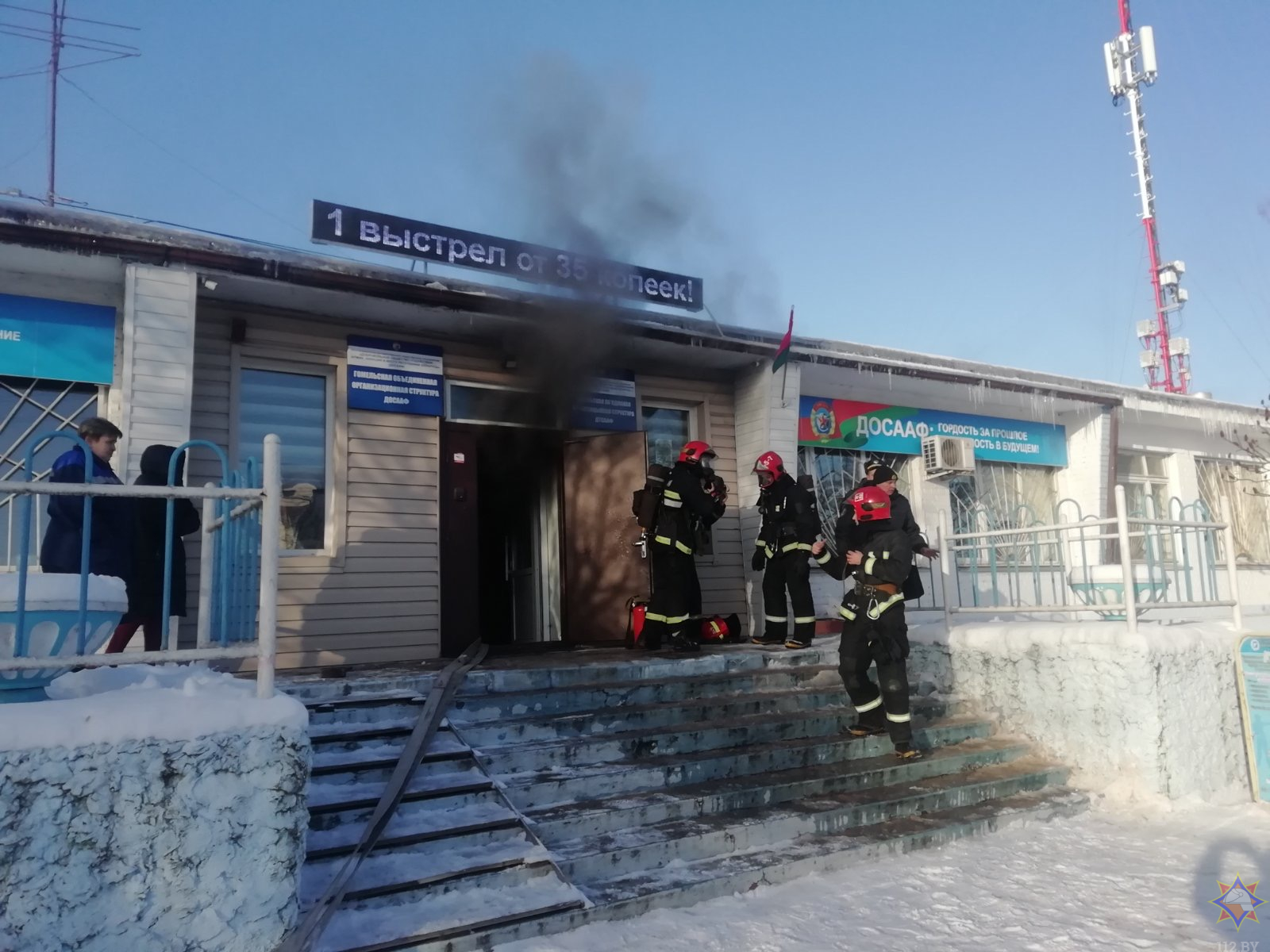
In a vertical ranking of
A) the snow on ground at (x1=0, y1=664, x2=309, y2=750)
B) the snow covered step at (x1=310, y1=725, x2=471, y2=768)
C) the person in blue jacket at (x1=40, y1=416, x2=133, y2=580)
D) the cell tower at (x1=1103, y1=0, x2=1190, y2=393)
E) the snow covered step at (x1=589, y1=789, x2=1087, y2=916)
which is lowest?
the snow covered step at (x1=589, y1=789, x2=1087, y2=916)

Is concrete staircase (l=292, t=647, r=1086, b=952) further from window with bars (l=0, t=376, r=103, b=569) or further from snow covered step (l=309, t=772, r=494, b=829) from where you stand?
window with bars (l=0, t=376, r=103, b=569)

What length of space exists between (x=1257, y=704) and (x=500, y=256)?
6881 millimetres

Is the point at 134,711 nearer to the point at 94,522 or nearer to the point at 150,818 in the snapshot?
the point at 150,818

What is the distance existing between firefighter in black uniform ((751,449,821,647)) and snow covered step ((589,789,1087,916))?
241 cm

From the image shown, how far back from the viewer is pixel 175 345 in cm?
626

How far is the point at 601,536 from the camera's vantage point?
8.52 meters

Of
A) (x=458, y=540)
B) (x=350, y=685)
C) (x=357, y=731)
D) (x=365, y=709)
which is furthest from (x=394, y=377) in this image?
(x=357, y=731)

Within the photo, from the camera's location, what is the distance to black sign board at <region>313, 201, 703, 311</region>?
23.9 feet

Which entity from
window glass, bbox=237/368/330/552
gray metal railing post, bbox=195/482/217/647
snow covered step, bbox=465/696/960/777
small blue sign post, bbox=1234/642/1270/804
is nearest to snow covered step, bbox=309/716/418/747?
snow covered step, bbox=465/696/960/777

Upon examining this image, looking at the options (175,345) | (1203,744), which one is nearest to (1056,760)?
(1203,744)

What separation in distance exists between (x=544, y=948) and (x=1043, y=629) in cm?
452

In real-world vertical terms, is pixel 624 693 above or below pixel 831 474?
below

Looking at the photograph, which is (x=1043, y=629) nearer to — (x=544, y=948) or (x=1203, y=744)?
(x=1203, y=744)

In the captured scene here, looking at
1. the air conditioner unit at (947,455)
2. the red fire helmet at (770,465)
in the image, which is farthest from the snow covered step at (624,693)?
the air conditioner unit at (947,455)
